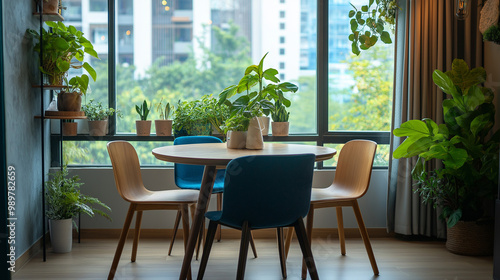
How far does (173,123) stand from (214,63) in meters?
0.60

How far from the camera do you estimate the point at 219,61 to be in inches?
149

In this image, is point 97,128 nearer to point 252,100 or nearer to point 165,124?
point 165,124

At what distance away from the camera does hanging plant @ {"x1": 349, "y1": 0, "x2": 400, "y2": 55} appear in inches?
140

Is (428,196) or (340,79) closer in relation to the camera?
(428,196)

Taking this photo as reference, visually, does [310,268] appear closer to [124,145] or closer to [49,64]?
[124,145]

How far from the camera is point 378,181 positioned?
3.70 meters

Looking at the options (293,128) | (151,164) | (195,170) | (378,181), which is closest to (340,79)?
(293,128)

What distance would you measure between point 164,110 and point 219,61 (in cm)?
59

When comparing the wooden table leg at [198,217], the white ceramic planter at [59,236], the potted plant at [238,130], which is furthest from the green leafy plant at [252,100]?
the white ceramic planter at [59,236]

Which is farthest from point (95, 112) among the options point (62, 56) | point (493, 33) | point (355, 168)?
point (493, 33)

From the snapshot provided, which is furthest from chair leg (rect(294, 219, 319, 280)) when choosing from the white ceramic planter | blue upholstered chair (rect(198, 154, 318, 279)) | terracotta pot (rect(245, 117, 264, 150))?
the white ceramic planter

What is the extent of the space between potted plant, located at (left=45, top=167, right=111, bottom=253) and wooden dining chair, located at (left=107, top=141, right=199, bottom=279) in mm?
685

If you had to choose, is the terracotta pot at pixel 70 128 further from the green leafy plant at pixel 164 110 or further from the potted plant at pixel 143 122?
the green leafy plant at pixel 164 110

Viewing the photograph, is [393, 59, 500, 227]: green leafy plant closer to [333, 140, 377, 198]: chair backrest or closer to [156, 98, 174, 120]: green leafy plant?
[333, 140, 377, 198]: chair backrest
